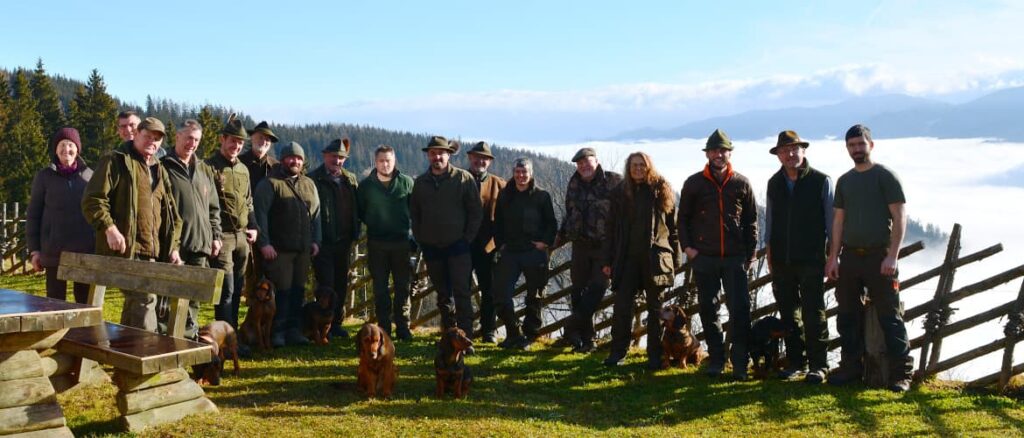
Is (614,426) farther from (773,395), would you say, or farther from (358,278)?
(358,278)

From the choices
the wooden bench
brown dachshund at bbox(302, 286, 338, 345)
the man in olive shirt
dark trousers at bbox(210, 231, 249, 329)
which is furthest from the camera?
brown dachshund at bbox(302, 286, 338, 345)

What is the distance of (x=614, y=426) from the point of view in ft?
16.7

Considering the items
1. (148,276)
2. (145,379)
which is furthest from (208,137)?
(145,379)

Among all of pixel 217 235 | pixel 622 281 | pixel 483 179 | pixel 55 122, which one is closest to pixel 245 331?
pixel 217 235

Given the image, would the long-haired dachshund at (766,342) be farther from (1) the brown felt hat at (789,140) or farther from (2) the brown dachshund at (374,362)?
(2) the brown dachshund at (374,362)

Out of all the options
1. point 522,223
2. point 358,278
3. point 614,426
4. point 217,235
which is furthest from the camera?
point 358,278

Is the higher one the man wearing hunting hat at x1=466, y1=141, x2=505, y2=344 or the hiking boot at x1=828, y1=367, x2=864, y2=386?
the man wearing hunting hat at x1=466, y1=141, x2=505, y2=344

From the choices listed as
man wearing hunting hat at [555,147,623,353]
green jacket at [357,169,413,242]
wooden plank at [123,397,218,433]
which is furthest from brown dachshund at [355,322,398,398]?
man wearing hunting hat at [555,147,623,353]

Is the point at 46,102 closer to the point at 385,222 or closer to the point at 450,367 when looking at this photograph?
the point at 385,222

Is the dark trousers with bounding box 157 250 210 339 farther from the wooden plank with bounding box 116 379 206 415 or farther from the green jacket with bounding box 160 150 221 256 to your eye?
the wooden plank with bounding box 116 379 206 415

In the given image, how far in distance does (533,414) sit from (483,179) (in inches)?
119

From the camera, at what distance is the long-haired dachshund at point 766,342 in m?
6.17

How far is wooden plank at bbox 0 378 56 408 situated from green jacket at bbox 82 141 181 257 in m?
1.31

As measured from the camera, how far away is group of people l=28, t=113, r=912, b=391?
559cm
